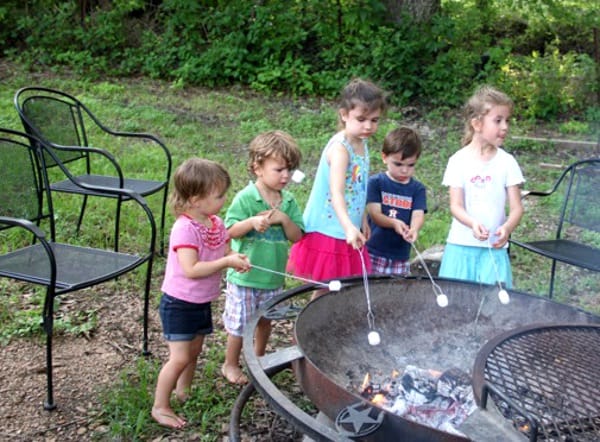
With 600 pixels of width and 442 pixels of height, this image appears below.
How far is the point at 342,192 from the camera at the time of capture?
2.88 metres

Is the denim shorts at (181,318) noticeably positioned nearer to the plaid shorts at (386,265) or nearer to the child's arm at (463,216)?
the plaid shorts at (386,265)

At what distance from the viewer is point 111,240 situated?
14.9 ft

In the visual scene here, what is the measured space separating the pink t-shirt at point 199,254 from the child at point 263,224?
12 cm

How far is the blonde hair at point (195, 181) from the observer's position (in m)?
2.59

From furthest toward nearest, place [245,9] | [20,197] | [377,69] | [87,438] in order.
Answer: [245,9] < [377,69] < [20,197] < [87,438]

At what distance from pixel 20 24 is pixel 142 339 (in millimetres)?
7928

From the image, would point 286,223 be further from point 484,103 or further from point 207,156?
point 207,156

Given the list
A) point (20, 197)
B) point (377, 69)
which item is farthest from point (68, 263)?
point (377, 69)

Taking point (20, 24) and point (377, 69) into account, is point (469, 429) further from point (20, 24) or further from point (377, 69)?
point (20, 24)

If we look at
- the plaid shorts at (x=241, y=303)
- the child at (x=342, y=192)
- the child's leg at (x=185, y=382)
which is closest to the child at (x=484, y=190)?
the child at (x=342, y=192)

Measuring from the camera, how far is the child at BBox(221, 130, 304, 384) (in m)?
2.79

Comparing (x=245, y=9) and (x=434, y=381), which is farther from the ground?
(x=245, y=9)

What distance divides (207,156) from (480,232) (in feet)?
12.3

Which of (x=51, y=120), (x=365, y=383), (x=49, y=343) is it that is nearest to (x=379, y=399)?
(x=365, y=383)
